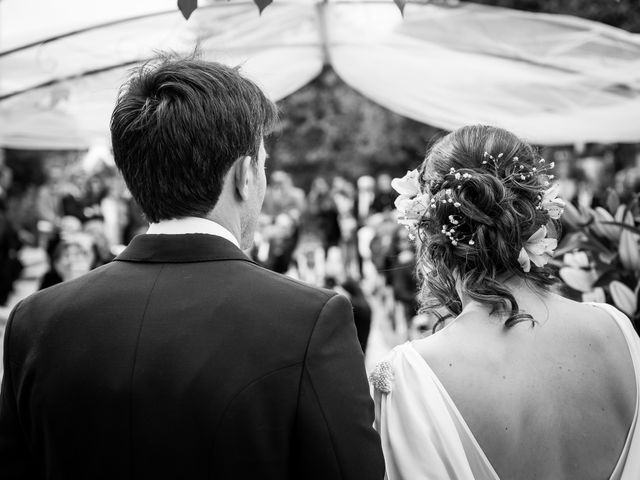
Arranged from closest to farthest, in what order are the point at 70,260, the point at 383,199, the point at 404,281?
the point at 70,260 → the point at 404,281 → the point at 383,199

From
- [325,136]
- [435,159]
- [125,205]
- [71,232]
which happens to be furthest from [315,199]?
[435,159]

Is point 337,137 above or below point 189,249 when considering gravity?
below

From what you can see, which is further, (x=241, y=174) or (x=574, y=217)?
(x=574, y=217)

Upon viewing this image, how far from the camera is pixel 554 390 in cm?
215

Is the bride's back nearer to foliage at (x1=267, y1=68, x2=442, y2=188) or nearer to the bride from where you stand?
the bride

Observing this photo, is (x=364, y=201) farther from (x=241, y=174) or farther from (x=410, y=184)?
(x=241, y=174)

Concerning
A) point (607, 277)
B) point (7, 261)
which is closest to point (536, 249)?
point (607, 277)

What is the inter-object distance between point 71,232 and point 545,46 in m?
7.90

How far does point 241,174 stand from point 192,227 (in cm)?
16

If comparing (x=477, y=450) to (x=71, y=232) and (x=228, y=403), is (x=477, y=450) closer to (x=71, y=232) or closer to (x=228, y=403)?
(x=228, y=403)

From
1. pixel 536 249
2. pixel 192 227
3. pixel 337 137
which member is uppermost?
pixel 192 227

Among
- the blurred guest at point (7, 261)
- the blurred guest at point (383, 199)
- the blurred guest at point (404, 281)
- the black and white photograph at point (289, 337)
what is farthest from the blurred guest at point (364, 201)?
the black and white photograph at point (289, 337)

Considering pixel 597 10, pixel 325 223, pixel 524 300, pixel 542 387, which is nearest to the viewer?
pixel 542 387

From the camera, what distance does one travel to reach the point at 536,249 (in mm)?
2312
